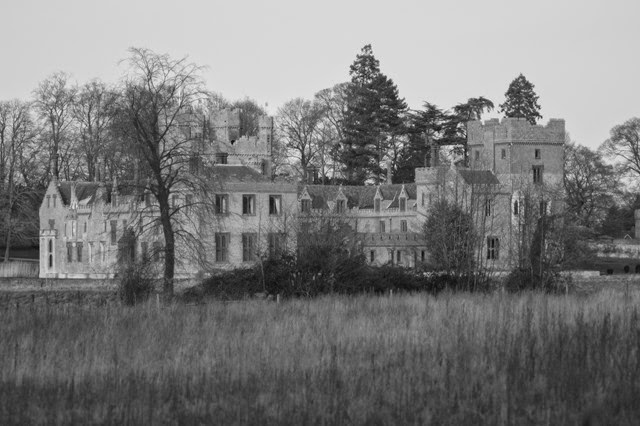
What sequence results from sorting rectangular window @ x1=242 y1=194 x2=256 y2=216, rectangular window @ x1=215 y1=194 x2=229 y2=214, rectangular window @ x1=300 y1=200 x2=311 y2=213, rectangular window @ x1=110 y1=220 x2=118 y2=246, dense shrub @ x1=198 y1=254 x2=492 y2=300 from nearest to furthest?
1. dense shrub @ x1=198 y1=254 x2=492 y2=300
2. rectangular window @ x1=215 y1=194 x2=229 y2=214
3. rectangular window @ x1=242 y1=194 x2=256 y2=216
4. rectangular window @ x1=110 y1=220 x2=118 y2=246
5. rectangular window @ x1=300 y1=200 x2=311 y2=213

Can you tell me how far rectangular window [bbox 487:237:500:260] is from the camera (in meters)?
62.7

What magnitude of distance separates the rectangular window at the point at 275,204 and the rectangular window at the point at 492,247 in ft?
35.9

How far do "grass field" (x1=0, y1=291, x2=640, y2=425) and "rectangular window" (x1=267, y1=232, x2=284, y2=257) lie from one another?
1440cm

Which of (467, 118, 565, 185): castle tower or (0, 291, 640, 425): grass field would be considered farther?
(467, 118, 565, 185): castle tower

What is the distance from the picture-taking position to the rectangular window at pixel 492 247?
62.7m

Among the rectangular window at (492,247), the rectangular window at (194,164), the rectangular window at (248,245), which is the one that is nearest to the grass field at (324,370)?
the rectangular window at (194,164)

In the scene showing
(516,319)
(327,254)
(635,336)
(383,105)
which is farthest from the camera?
(383,105)

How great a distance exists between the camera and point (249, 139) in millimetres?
69438

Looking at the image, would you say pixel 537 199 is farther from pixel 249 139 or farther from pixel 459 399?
pixel 459 399

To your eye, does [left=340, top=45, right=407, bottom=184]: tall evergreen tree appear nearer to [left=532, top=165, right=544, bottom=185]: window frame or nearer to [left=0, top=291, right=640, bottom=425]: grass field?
[left=532, top=165, right=544, bottom=185]: window frame

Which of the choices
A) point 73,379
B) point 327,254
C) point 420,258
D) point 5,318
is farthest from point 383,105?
point 73,379

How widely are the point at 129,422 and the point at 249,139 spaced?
2114 inches

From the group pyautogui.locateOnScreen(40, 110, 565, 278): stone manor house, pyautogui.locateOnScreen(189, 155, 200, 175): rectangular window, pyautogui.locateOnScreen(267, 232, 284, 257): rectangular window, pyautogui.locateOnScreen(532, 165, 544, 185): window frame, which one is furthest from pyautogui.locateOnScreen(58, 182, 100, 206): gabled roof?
pyautogui.locateOnScreen(189, 155, 200, 175): rectangular window

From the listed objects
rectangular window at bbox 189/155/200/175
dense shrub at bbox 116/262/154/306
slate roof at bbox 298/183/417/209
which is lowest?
dense shrub at bbox 116/262/154/306
